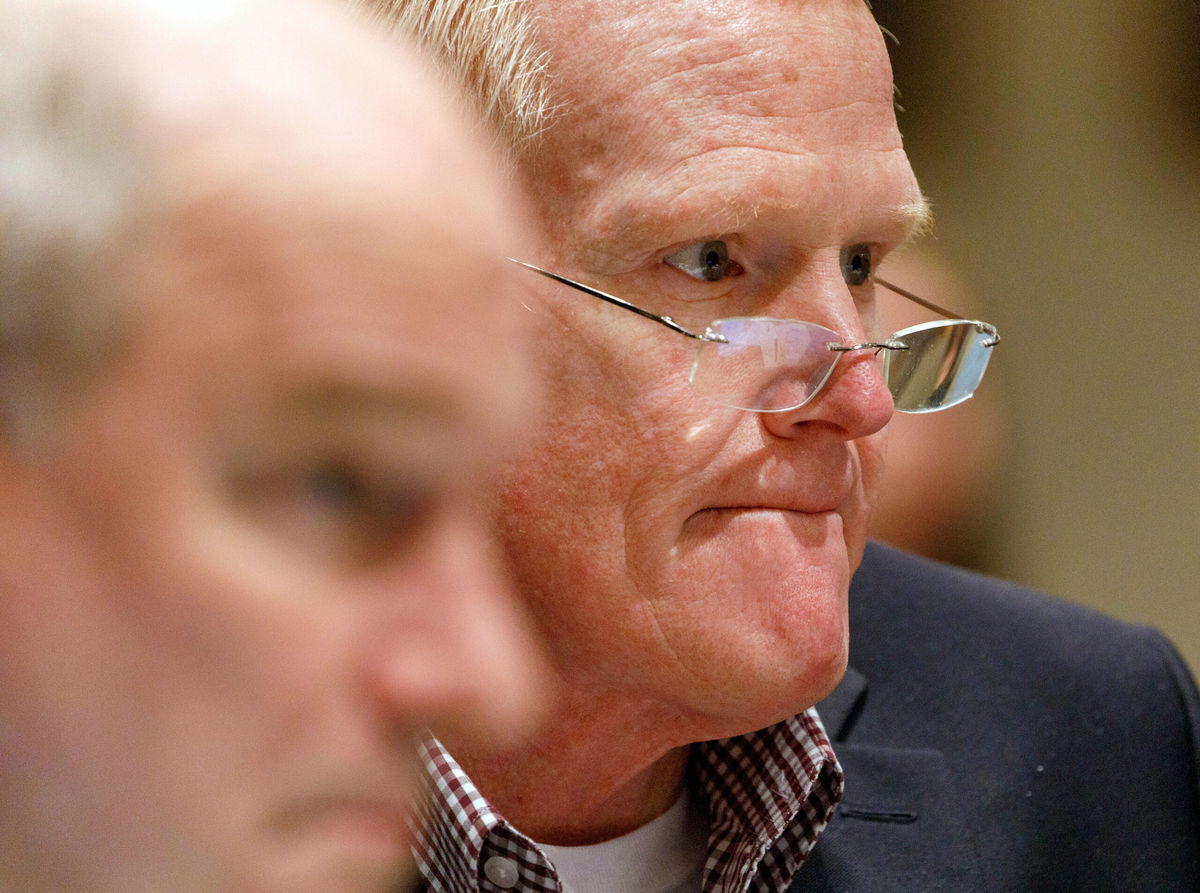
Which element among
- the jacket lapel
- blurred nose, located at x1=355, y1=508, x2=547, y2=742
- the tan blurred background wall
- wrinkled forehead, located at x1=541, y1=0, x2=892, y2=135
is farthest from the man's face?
the tan blurred background wall

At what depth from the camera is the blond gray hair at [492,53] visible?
1417 millimetres

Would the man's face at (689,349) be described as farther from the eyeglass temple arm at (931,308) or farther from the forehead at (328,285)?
the forehead at (328,285)

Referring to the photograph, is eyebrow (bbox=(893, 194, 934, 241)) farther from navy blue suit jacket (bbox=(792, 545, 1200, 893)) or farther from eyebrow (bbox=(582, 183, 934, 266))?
navy blue suit jacket (bbox=(792, 545, 1200, 893))

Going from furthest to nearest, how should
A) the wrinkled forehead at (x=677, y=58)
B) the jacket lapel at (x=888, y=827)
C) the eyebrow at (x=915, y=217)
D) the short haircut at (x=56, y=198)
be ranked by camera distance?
the jacket lapel at (x=888, y=827), the eyebrow at (x=915, y=217), the wrinkled forehead at (x=677, y=58), the short haircut at (x=56, y=198)

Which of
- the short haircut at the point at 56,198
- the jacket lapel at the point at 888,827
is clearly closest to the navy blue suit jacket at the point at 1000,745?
the jacket lapel at the point at 888,827

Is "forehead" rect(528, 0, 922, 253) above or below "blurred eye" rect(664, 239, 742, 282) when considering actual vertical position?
above

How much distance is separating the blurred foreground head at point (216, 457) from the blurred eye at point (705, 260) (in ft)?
2.61

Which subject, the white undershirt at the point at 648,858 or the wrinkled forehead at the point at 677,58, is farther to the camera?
the white undershirt at the point at 648,858

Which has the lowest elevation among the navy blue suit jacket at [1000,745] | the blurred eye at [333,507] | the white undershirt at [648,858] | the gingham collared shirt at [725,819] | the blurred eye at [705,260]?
the navy blue suit jacket at [1000,745]

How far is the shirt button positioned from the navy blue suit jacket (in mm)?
408

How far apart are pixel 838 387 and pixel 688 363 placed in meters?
0.16

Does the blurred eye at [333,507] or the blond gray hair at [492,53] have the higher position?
the blurred eye at [333,507]

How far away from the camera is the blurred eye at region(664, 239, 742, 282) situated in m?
1.48

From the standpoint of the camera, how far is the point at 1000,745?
195 cm
